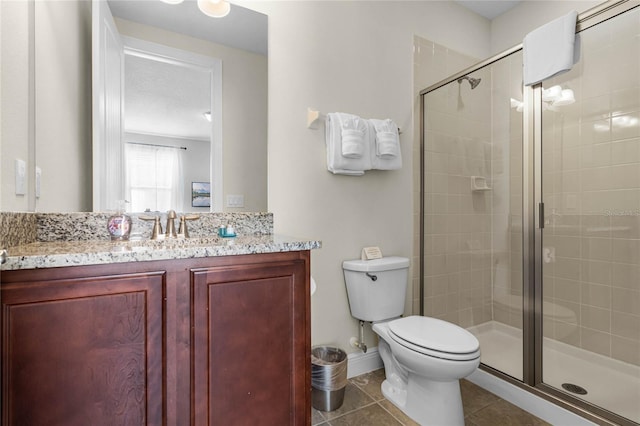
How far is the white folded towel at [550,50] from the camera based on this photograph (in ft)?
5.22

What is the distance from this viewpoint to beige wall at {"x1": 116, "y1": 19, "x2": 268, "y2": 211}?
1635mm

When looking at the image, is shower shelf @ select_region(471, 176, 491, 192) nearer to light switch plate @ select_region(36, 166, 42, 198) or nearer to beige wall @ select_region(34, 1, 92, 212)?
beige wall @ select_region(34, 1, 92, 212)

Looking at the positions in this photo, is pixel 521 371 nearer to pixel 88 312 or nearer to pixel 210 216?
pixel 210 216

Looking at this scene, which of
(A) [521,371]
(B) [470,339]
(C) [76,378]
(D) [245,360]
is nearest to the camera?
(C) [76,378]

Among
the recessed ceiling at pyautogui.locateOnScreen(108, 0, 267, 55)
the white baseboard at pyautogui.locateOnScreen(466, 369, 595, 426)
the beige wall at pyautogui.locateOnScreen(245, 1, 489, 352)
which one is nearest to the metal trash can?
the beige wall at pyautogui.locateOnScreen(245, 1, 489, 352)

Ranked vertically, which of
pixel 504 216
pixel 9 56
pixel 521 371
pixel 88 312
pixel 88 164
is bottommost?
pixel 521 371

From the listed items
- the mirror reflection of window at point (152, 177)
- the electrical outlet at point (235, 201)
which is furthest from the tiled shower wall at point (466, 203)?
the mirror reflection of window at point (152, 177)

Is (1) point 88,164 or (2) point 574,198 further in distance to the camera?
(2) point 574,198

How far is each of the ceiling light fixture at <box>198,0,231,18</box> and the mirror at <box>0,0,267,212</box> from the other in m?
0.03

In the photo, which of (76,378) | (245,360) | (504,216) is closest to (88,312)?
(76,378)

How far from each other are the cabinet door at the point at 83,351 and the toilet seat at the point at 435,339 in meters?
1.07

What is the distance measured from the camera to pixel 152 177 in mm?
1440

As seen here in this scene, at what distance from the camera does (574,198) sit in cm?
180

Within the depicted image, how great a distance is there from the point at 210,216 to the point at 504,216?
1815mm
